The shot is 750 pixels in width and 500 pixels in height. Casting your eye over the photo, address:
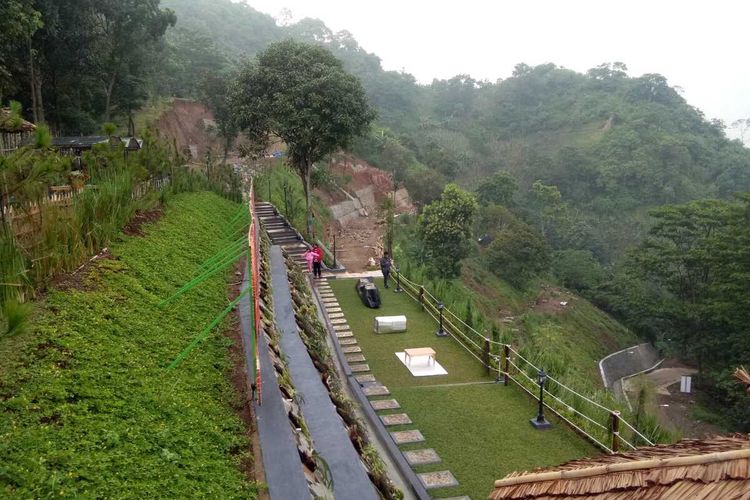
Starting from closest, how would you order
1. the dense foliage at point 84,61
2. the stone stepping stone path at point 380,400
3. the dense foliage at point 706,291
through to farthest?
the stone stepping stone path at point 380,400 < the dense foliage at point 84,61 < the dense foliage at point 706,291

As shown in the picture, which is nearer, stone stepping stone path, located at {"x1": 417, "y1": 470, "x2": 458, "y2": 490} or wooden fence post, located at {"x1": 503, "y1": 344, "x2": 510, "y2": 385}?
stone stepping stone path, located at {"x1": 417, "y1": 470, "x2": 458, "y2": 490}

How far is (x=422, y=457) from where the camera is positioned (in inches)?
276

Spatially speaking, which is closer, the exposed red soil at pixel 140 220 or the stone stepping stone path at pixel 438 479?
the stone stepping stone path at pixel 438 479

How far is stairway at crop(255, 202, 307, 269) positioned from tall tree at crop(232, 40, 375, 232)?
260 centimetres

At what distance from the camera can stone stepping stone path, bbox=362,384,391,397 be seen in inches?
351

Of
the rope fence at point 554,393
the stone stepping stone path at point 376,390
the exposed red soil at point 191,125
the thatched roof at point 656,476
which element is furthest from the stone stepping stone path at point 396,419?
the exposed red soil at point 191,125

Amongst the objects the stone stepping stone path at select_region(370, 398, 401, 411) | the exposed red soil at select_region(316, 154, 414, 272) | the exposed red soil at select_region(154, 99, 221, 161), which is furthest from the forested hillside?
the stone stepping stone path at select_region(370, 398, 401, 411)

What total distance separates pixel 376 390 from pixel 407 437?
5.17 feet

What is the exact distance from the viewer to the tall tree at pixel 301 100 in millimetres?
15594

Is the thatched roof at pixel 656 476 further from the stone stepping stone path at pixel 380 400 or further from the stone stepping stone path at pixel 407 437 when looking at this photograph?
the stone stepping stone path at pixel 407 437

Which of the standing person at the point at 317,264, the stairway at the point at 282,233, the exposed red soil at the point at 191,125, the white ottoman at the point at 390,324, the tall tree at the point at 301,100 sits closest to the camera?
the white ottoman at the point at 390,324

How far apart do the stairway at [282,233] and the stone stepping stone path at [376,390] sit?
686 centimetres

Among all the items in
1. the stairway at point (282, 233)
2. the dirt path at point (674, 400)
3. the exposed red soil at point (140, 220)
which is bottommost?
the dirt path at point (674, 400)

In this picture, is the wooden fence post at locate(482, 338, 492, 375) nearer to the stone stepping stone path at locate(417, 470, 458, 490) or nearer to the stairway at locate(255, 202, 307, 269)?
the stone stepping stone path at locate(417, 470, 458, 490)
